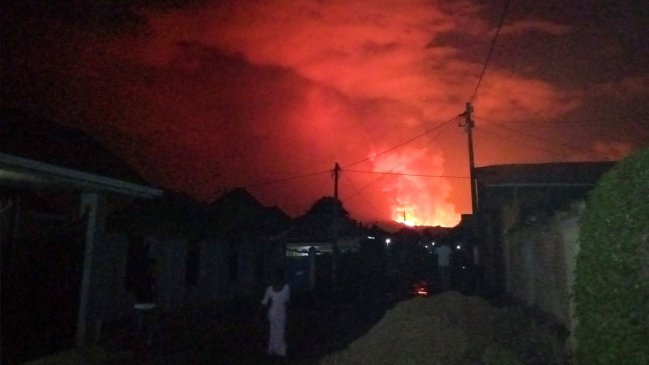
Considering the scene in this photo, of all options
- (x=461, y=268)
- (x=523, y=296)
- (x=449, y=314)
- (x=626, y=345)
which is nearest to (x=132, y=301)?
(x=449, y=314)

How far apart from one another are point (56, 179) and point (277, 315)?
4.59 metres

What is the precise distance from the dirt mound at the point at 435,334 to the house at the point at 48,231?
437cm

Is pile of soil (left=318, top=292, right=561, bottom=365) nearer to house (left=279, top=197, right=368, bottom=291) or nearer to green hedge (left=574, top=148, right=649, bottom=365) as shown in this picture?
green hedge (left=574, top=148, right=649, bottom=365)

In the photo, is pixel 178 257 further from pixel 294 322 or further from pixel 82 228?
pixel 82 228

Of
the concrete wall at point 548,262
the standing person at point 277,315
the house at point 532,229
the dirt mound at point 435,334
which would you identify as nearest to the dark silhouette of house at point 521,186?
the house at point 532,229

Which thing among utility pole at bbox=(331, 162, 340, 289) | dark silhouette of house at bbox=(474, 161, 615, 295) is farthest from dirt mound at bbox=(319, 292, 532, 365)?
utility pole at bbox=(331, 162, 340, 289)

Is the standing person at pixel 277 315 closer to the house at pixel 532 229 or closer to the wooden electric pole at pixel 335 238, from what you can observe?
the house at pixel 532 229

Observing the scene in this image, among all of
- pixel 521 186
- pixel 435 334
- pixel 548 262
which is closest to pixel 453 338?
pixel 435 334

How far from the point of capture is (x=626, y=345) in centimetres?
580

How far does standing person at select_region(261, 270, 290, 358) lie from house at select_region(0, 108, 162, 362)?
2805mm

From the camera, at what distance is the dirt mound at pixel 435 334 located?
9.16 m

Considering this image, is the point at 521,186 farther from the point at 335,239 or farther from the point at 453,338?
the point at 453,338

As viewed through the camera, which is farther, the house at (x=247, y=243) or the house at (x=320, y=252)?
the house at (x=320, y=252)

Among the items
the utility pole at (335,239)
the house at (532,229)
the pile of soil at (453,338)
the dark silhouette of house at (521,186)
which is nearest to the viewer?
the pile of soil at (453,338)
